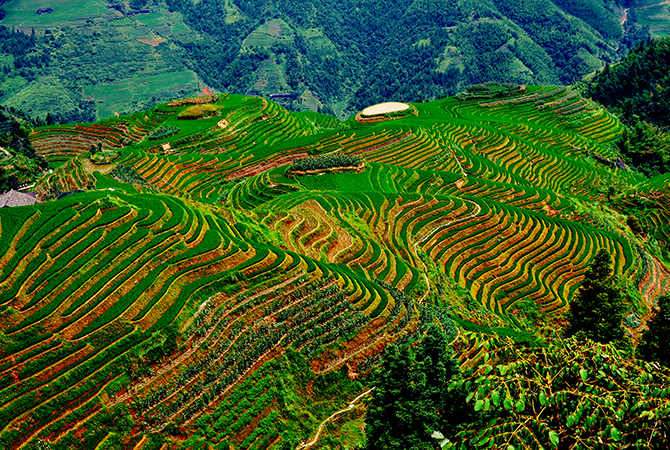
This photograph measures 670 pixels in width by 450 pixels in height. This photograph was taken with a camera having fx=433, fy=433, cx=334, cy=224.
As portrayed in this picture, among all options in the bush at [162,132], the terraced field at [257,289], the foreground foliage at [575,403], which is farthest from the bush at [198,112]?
the foreground foliage at [575,403]

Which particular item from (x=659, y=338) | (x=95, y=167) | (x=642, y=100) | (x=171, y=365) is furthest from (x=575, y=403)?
(x=642, y=100)

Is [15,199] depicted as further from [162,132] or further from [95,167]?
[162,132]

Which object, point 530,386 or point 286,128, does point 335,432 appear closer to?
point 530,386

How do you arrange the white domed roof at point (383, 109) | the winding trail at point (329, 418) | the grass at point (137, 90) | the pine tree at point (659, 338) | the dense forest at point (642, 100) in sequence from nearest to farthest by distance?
the winding trail at point (329, 418)
the pine tree at point (659, 338)
the dense forest at point (642, 100)
the white domed roof at point (383, 109)
the grass at point (137, 90)

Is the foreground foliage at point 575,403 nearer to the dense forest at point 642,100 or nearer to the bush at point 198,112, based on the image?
the bush at point 198,112

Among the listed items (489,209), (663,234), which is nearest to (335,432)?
(489,209)

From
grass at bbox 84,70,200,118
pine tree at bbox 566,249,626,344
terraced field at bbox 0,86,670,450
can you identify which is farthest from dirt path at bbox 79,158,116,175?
grass at bbox 84,70,200,118
